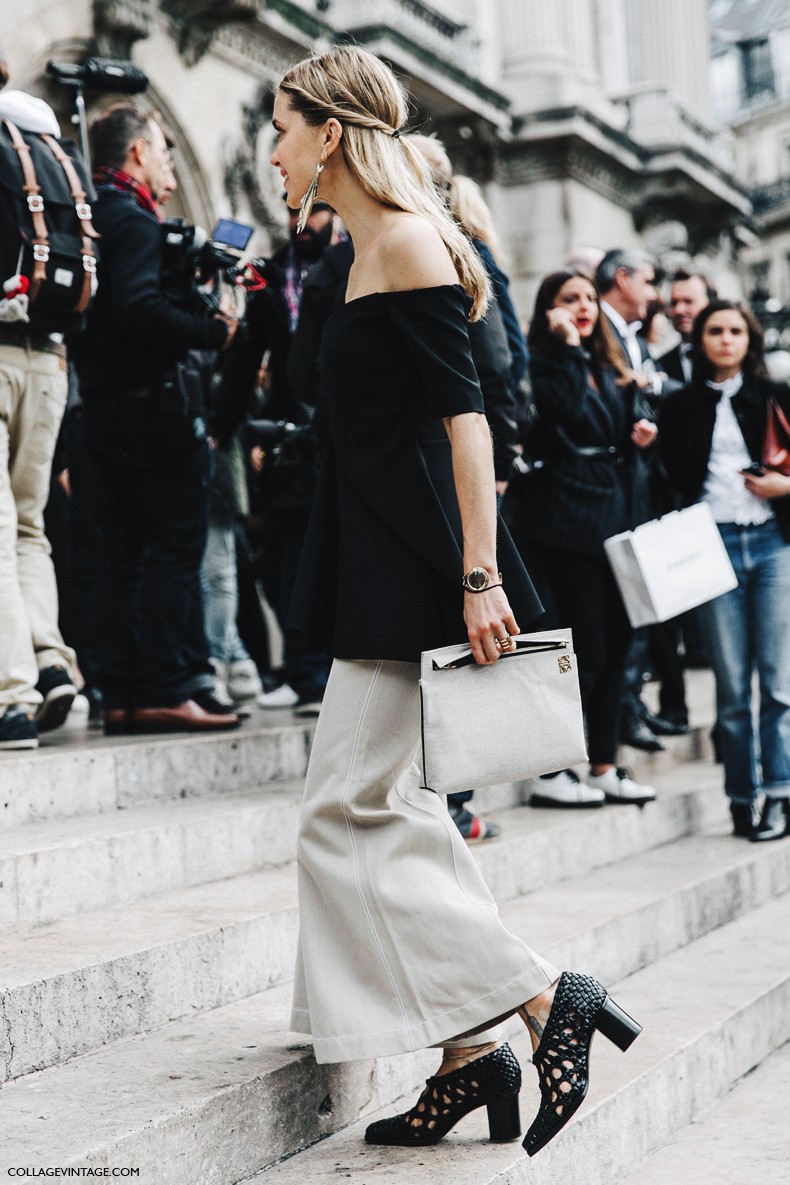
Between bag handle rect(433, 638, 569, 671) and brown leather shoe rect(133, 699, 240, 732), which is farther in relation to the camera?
brown leather shoe rect(133, 699, 240, 732)

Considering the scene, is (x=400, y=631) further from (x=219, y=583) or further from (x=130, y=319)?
(x=219, y=583)

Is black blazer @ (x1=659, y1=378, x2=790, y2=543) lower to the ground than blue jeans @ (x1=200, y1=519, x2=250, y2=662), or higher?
higher

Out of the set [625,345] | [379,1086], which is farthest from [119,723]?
[625,345]

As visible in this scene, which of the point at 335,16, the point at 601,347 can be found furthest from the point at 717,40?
the point at 601,347

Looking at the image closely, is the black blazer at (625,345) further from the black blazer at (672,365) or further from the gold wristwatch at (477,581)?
the gold wristwatch at (477,581)

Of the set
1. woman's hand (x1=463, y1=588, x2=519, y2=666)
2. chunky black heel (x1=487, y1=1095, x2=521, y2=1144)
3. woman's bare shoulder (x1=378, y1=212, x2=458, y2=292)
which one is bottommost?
chunky black heel (x1=487, y1=1095, x2=521, y2=1144)

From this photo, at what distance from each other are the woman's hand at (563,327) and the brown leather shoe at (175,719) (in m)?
1.95

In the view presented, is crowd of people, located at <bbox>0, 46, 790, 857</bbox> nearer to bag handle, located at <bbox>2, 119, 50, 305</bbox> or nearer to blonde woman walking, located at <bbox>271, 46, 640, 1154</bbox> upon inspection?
bag handle, located at <bbox>2, 119, 50, 305</bbox>

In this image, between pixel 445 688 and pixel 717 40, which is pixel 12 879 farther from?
pixel 717 40

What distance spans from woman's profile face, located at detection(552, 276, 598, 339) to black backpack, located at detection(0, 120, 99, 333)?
6.22 ft

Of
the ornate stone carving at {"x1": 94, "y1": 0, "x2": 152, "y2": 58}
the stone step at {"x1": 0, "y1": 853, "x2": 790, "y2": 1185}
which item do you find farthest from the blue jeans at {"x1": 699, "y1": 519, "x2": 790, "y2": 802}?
the ornate stone carving at {"x1": 94, "y1": 0, "x2": 152, "y2": 58}

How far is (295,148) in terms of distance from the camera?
2.82 metres

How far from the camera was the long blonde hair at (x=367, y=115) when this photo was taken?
278cm

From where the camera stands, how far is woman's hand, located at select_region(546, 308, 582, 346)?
559 centimetres
